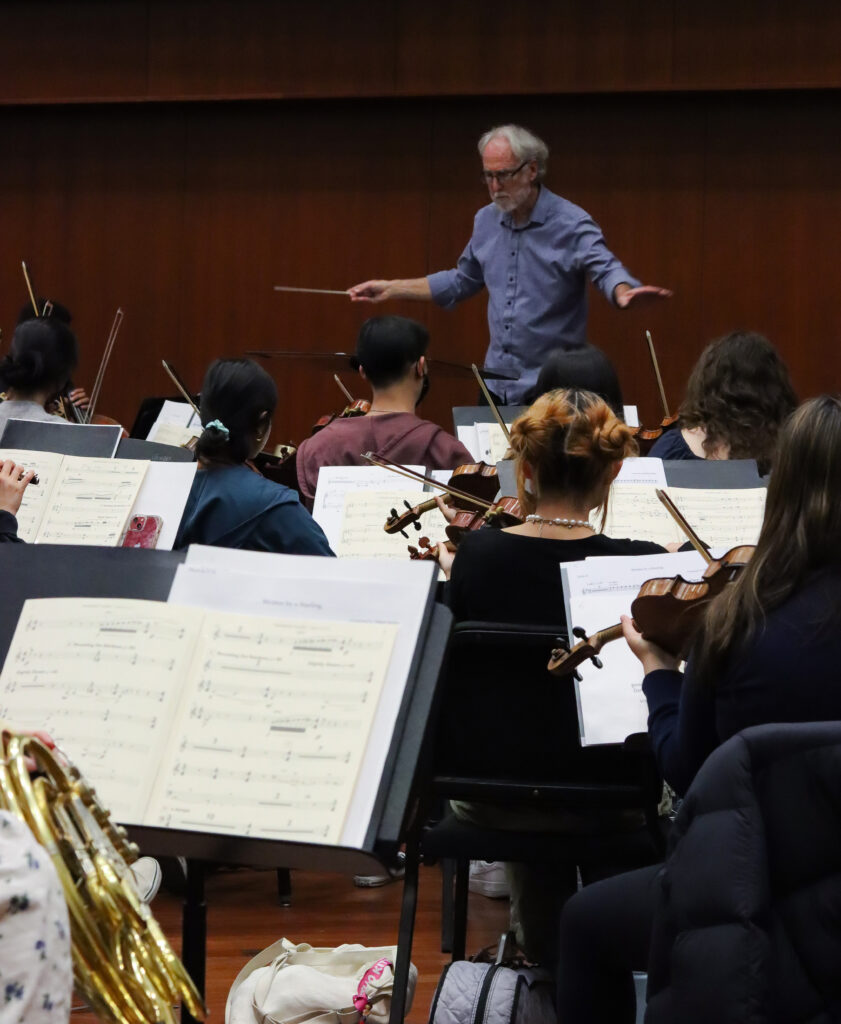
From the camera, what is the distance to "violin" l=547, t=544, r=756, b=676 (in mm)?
1809

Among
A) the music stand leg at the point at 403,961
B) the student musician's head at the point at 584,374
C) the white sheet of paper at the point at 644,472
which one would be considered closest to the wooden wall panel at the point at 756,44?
the student musician's head at the point at 584,374

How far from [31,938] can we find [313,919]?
2081 mm

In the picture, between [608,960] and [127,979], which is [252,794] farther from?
[608,960]

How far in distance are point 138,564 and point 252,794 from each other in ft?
1.12

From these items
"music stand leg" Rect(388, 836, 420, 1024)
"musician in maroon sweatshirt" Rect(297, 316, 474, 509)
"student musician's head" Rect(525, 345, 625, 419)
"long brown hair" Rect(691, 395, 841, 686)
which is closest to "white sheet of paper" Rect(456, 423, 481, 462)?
"musician in maroon sweatshirt" Rect(297, 316, 474, 509)

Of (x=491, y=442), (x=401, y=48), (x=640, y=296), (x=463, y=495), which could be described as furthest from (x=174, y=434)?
(x=401, y=48)

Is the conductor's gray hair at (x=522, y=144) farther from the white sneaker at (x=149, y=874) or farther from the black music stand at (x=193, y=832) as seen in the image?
the black music stand at (x=193, y=832)

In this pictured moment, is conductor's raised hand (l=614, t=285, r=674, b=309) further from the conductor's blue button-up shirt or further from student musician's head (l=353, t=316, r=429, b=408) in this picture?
student musician's head (l=353, t=316, r=429, b=408)

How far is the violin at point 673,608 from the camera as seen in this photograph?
5.93ft

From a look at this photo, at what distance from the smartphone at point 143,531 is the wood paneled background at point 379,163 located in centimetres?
354

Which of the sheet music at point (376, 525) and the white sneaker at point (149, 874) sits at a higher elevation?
the sheet music at point (376, 525)

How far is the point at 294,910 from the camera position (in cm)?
299

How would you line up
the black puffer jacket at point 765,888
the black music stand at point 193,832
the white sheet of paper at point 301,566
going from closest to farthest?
the black puffer jacket at point 765,888
the black music stand at point 193,832
the white sheet of paper at point 301,566

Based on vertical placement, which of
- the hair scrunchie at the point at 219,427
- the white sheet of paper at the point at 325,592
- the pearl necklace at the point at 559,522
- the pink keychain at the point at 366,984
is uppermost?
the white sheet of paper at the point at 325,592
